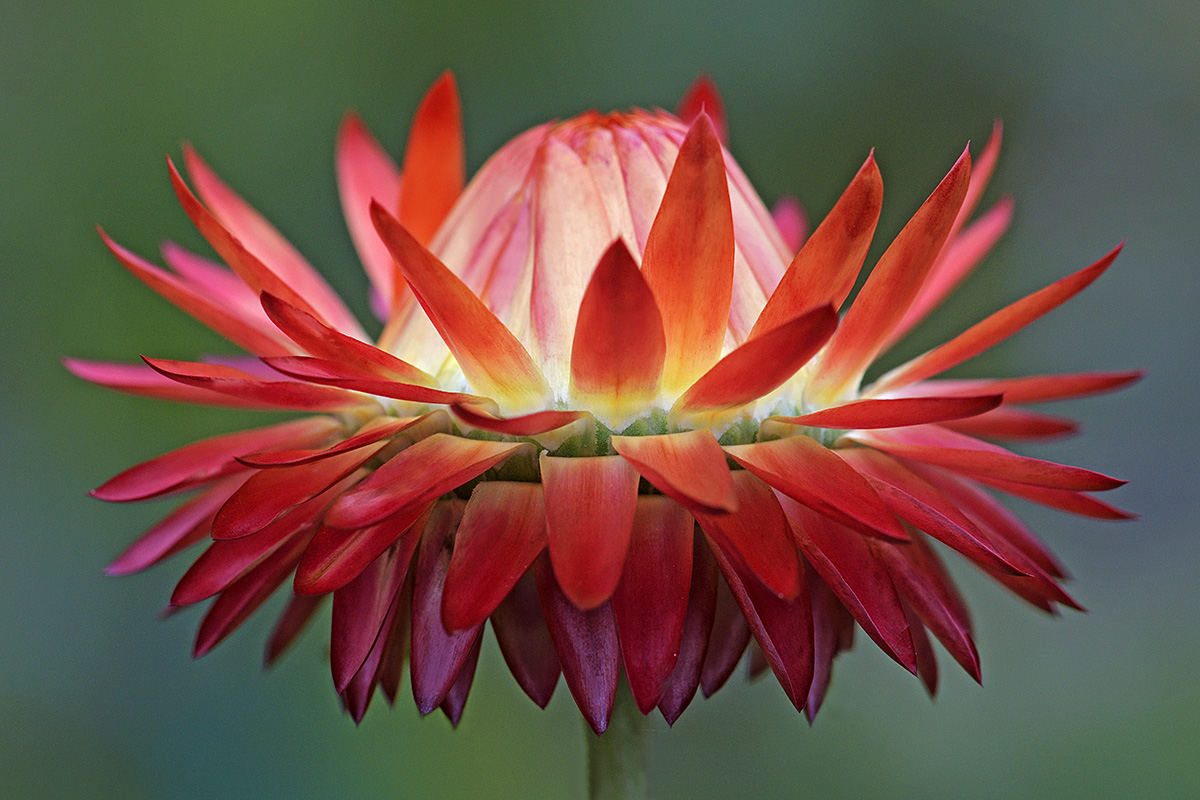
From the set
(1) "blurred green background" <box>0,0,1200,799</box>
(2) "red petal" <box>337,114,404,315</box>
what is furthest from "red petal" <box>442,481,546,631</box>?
(1) "blurred green background" <box>0,0,1200,799</box>

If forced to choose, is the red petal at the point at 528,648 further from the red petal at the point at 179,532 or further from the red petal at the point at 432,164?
the red petal at the point at 432,164

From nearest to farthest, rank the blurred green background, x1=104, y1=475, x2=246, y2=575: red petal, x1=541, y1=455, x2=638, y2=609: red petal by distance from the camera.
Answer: x1=541, y1=455, x2=638, y2=609: red petal < x1=104, y1=475, x2=246, y2=575: red petal < the blurred green background

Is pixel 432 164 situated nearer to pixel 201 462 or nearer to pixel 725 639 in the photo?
pixel 201 462

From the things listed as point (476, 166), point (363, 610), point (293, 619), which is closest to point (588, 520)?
point (363, 610)

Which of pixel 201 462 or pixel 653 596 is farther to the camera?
pixel 201 462

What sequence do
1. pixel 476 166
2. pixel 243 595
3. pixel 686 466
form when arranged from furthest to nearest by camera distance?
pixel 476 166 < pixel 243 595 < pixel 686 466

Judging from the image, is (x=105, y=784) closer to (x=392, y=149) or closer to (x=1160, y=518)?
(x=392, y=149)

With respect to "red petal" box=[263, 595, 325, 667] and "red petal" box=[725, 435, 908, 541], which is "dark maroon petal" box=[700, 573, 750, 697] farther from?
"red petal" box=[263, 595, 325, 667]
